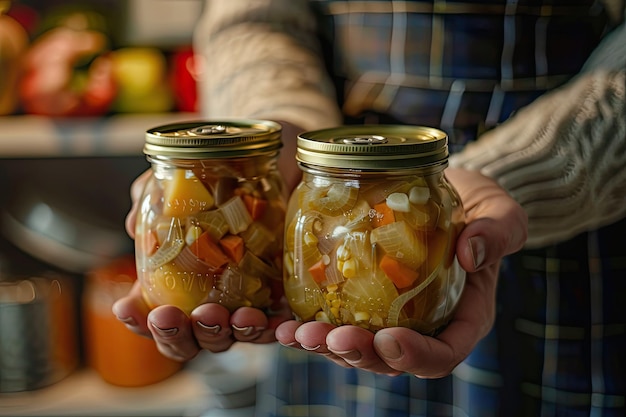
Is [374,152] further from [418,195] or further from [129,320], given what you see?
[129,320]

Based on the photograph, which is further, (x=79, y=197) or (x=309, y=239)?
(x=79, y=197)

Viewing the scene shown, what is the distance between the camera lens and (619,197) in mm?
720

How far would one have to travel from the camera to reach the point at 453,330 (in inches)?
23.7

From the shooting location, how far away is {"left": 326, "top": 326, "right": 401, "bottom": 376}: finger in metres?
0.53

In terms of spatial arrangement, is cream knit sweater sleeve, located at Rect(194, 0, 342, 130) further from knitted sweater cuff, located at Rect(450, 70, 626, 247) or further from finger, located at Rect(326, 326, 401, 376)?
finger, located at Rect(326, 326, 401, 376)

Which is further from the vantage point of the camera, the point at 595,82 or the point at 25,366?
the point at 25,366

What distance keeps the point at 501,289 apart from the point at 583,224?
122 mm

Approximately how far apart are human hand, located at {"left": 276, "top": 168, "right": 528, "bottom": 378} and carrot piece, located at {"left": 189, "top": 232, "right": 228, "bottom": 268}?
8 centimetres

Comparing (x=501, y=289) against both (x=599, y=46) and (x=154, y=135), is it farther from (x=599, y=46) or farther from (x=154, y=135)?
(x=154, y=135)

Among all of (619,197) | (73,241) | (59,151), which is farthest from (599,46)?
(73,241)

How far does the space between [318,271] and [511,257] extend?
1.01 ft

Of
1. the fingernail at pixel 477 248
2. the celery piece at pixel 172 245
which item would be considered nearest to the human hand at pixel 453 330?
the fingernail at pixel 477 248

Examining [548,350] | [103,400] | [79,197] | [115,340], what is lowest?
[103,400]

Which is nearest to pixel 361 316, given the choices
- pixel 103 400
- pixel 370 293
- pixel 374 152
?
pixel 370 293
